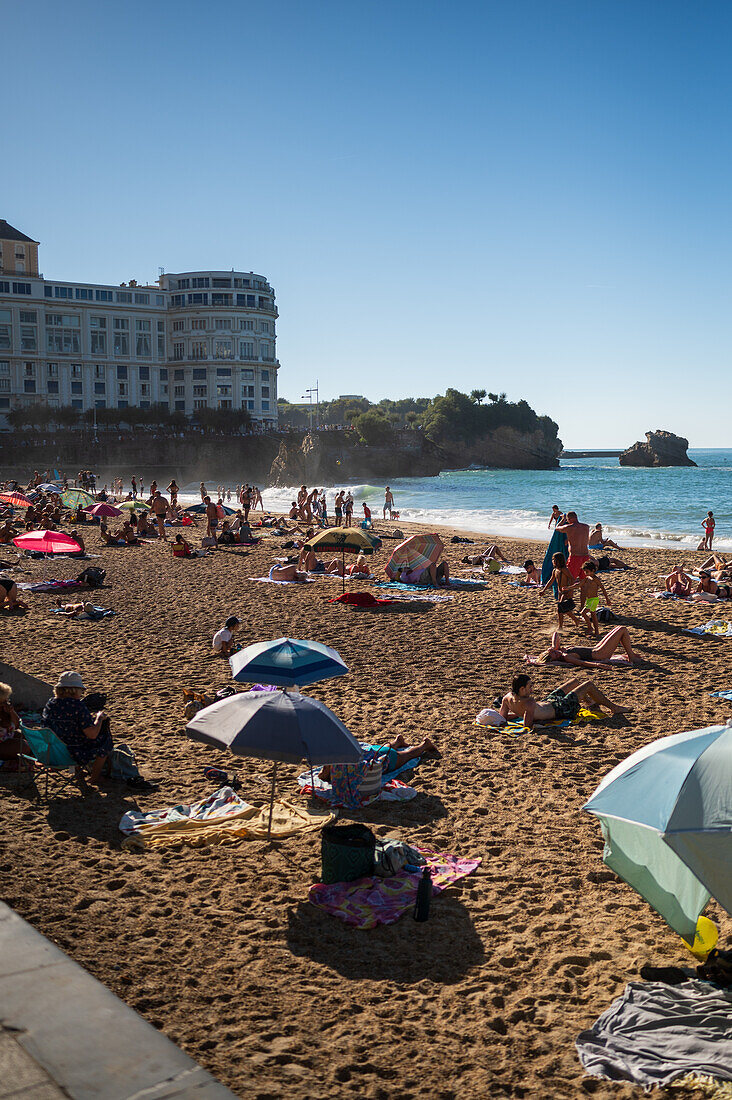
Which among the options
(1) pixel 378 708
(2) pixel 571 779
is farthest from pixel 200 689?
(2) pixel 571 779

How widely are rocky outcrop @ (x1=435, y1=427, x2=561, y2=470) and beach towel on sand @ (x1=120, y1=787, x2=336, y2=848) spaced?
123172 mm

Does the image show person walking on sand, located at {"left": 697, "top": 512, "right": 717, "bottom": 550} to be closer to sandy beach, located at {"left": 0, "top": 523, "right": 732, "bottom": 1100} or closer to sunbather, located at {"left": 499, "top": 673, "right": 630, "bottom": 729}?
sandy beach, located at {"left": 0, "top": 523, "right": 732, "bottom": 1100}

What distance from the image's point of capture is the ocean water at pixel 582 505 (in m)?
35.4

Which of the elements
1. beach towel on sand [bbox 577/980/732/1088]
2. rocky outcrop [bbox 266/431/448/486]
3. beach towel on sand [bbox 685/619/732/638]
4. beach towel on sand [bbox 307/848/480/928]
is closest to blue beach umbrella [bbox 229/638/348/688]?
beach towel on sand [bbox 307/848/480/928]

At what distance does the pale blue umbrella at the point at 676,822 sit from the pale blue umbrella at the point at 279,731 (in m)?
1.77

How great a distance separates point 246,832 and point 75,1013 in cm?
244

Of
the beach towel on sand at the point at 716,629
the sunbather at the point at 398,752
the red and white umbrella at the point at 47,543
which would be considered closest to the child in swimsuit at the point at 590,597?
the beach towel on sand at the point at 716,629

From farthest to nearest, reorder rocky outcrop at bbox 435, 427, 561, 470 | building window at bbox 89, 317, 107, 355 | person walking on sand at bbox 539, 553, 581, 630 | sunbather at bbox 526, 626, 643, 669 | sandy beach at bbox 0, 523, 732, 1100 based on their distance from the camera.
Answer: rocky outcrop at bbox 435, 427, 561, 470 → building window at bbox 89, 317, 107, 355 → person walking on sand at bbox 539, 553, 581, 630 → sunbather at bbox 526, 626, 643, 669 → sandy beach at bbox 0, 523, 732, 1100

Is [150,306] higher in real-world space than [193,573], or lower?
higher

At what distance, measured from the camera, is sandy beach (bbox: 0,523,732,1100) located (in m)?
3.92

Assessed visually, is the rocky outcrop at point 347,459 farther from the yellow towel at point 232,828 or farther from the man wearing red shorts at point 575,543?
the yellow towel at point 232,828

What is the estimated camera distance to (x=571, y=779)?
7383 mm

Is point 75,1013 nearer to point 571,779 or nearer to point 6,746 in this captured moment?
point 6,746

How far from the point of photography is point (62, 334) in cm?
8950
